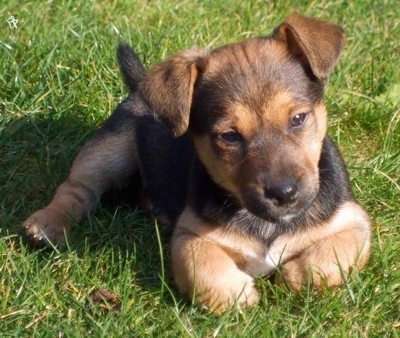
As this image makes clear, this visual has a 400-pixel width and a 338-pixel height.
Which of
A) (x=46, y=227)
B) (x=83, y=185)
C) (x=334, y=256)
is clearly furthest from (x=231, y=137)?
(x=83, y=185)

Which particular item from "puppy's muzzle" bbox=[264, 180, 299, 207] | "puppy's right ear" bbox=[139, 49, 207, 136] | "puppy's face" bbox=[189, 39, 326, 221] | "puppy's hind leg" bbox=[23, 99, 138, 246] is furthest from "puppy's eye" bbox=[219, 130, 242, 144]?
"puppy's hind leg" bbox=[23, 99, 138, 246]

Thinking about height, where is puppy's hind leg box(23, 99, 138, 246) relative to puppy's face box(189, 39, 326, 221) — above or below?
below

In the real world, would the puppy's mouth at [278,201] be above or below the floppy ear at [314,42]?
below

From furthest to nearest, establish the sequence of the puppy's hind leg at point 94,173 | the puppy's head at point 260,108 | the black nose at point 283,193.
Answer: the puppy's hind leg at point 94,173 → the puppy's head at point 260,108 → the black nose at point 283,193

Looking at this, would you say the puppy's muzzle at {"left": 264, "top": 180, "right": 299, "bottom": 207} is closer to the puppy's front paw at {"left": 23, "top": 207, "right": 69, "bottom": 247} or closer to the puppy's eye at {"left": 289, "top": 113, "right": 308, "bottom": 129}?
the puppy's eye at {"left": 289, "top": 113, "right": 308, "bottom": 129}

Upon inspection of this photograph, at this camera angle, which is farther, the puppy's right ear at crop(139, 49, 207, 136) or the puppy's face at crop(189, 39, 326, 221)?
the puppy's right ear at crop(139, 49, 207, 136)

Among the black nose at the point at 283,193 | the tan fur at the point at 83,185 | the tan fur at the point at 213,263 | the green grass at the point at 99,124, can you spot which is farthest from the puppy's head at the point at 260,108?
the tan fur at the point at 83,185

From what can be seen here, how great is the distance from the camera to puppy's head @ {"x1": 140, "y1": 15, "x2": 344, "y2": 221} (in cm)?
459

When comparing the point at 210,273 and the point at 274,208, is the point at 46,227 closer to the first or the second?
the point at 210,273

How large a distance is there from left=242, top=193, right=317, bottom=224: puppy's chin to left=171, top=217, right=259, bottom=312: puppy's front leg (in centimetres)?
38

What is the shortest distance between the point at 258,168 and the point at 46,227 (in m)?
1.58

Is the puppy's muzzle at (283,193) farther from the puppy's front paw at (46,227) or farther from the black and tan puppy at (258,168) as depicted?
the puppy's front paw at (46,227)

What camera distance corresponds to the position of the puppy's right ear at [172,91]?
4.84 m

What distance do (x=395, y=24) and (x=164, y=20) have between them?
1812mm
